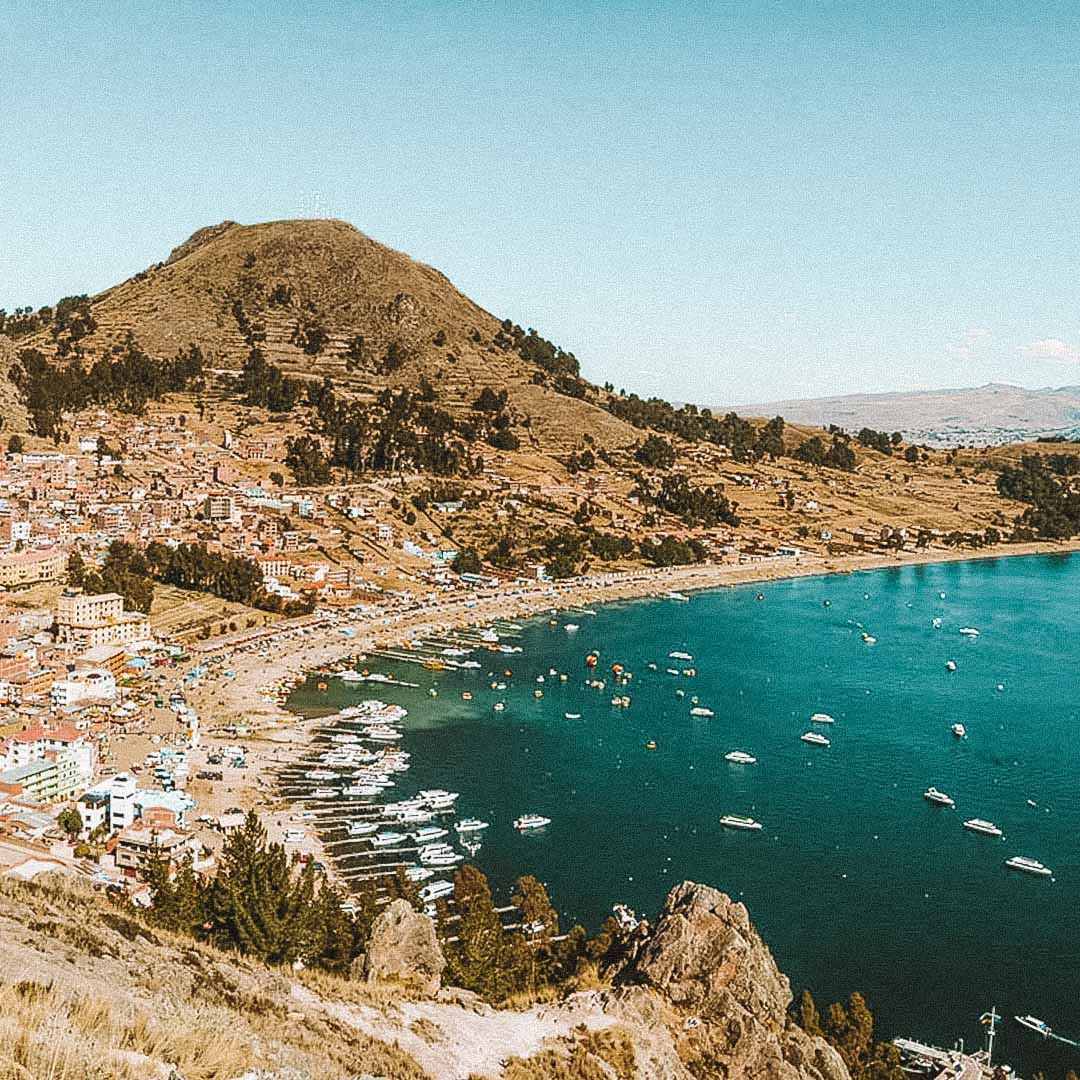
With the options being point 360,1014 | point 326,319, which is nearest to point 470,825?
point 360,1014

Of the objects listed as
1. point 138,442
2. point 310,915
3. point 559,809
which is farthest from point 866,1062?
point 138,442

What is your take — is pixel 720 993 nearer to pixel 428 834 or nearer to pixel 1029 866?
pixel 428 834

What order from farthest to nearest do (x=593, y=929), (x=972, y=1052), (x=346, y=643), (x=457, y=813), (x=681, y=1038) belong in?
(x=346, y=643) → (x=457, y=813) → (x=593, y=929) → (x=972, y=1052) → (x=681, y=1038)

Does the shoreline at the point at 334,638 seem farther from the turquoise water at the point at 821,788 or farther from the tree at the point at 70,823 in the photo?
the tree at the point at 70,823

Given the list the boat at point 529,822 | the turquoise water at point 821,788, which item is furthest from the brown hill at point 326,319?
the boat at point 529,822

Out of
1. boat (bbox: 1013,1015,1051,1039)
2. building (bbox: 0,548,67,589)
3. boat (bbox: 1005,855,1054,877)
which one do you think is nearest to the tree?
boat (bbox: 1013,1015,1051,1039)

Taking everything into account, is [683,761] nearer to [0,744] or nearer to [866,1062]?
[866,1062]

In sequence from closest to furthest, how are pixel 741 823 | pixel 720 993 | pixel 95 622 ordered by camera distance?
pixel 720 993 → pixel 741 823 → pixel 95 622
